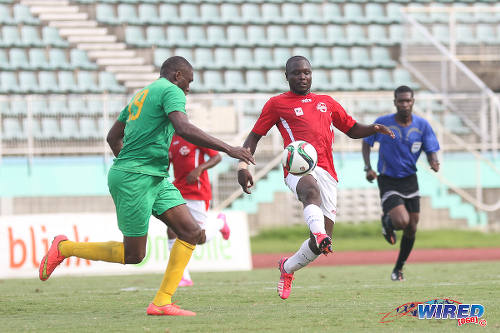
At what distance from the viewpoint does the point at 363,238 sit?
18.7 m

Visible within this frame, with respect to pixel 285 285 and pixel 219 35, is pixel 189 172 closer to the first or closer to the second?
pixel 285 285

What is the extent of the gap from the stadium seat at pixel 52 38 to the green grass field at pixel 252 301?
35.5ft

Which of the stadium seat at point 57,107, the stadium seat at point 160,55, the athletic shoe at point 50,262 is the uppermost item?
the stadium seat at point 160,55

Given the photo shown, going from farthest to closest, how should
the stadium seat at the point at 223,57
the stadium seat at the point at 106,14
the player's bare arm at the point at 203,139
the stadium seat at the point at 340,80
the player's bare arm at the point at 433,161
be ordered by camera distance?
1. the stadium seat at the point at 106,14
2. the stadium seat at the point at 223,57
3. the stadium seat at the point at 340,80
4. the player's bare arm at the point at 433,161
5. the player's bare arm at the point at 203,139

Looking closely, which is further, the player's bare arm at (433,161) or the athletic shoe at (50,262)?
the player's bare arm at (433,161)

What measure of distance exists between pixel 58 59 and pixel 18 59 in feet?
3.19

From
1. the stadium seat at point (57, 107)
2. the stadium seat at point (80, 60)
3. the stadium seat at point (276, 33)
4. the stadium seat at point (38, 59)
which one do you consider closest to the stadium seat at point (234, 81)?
the stadium seat at point (276, 33)

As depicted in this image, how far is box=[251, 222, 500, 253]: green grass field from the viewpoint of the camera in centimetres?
1772

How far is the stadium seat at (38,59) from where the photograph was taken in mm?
21141

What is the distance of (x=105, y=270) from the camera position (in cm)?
1333

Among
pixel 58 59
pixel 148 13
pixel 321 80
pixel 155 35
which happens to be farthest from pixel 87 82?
pixel 321 80

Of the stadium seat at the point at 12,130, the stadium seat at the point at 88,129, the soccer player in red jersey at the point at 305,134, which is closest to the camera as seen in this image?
the soccer player in red jersey at the point at 305,134

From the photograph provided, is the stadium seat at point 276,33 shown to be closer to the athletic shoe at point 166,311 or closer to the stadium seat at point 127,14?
the stadium seat at point 127,14

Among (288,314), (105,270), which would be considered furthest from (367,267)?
(288,314)
